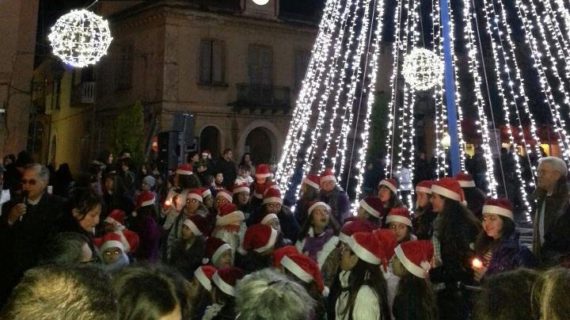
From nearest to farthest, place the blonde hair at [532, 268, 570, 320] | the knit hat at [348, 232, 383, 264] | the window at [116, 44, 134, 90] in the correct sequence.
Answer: the blonde hair at [532, 268, 570, 320] < the knit hat at [348, 232, 383, 264] < the window at [116, 44, 134, 90]

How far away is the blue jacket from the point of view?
15.4ft

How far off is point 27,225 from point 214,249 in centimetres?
173

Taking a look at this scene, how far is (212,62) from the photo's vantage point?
27953 millimetres

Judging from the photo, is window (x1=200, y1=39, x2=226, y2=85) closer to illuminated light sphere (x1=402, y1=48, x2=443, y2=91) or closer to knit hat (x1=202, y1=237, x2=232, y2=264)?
illuminated light sphere (x1=402, y1=48, x2=443, y2=91)

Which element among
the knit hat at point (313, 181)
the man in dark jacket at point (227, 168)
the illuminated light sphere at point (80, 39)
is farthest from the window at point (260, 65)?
the knit hat at point (313, 181)

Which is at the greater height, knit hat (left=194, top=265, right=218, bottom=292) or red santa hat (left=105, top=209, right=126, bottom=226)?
red santa hat (left=105, top=209, right=126, bottom=226)

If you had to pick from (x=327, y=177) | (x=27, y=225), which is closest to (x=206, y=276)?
(x=27, y=225)

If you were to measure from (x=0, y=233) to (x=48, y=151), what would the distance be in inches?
1372

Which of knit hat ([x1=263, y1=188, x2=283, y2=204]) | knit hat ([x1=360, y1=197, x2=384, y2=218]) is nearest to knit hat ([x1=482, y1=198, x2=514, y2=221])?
knit hat ([x1=360, y1=197, x2=384, y2=218])

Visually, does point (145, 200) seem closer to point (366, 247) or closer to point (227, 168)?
point (366, 247)

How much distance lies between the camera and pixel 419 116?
108ft

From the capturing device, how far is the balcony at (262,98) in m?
28.1

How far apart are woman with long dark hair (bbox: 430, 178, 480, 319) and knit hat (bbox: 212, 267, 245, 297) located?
191cm

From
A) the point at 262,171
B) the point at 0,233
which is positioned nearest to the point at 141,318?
the point at 0,233
